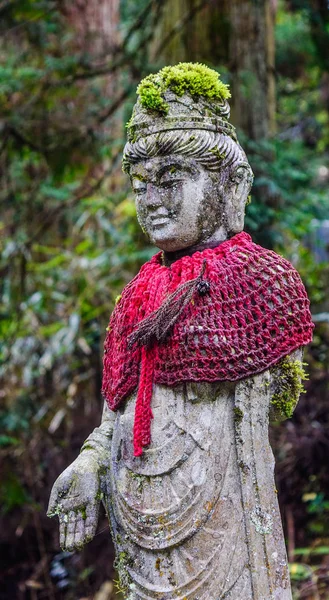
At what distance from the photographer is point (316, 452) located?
19.0 ft

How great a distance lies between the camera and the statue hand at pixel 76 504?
226 cm

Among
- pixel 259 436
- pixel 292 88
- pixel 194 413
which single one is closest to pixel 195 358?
pixel 194 413

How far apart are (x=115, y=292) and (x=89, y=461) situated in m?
3.81

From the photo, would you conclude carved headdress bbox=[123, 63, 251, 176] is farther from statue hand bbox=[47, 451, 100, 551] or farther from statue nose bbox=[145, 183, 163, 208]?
statue hand bbox=[47, 451, 100, 551]

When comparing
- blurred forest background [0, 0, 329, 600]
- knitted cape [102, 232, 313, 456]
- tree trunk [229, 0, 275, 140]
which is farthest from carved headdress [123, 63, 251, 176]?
tree trunk [229, 0, 275, 140]

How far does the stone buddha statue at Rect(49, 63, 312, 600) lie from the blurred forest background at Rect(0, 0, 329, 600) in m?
2.02

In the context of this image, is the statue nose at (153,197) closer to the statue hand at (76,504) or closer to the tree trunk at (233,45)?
the statue hand at (76,504)

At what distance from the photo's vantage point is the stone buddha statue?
2.16 meters

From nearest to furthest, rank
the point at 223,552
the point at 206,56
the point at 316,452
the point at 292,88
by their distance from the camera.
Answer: the point at 223,552 < the point at 206,56 < the point at 316,452 < the point at 292,88

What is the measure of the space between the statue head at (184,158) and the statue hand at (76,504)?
83 cm

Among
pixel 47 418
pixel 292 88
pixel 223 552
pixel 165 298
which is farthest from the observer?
pixel 292 88

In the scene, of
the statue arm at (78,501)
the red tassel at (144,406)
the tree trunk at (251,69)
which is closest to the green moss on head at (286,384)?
the red tassel at (144,406)

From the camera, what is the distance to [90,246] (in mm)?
6793

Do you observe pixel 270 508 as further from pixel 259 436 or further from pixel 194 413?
pixel 194 413
